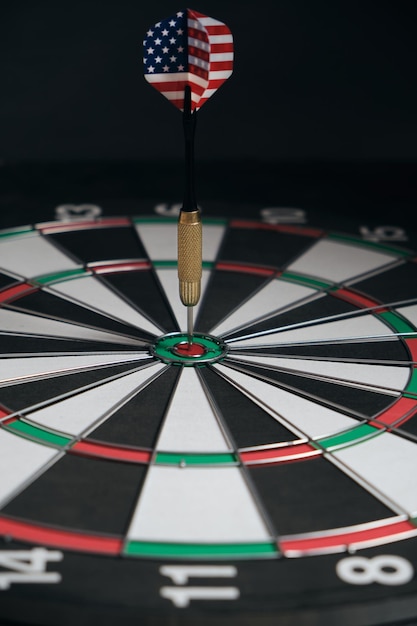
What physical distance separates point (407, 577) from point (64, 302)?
170cm

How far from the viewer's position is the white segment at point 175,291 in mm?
3371

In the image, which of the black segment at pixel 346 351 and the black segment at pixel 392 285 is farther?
the black segment at pixel 392 285

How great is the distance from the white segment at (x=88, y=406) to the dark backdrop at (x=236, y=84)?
2691 millimetres

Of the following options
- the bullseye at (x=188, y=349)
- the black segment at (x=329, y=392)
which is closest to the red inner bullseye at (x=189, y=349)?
the bullseye at (x=188, y=349)

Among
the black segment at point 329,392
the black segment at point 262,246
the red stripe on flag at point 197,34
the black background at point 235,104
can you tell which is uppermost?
the black background at point 235,104

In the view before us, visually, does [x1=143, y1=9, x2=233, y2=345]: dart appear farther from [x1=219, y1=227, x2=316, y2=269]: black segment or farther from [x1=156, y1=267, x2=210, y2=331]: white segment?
[x1=219, y1=227, x2=316, y2=269]: black segment

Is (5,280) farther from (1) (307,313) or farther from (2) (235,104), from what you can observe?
(2) (235,104)

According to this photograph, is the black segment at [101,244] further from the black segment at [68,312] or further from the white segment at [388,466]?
the white segment at [388,466]

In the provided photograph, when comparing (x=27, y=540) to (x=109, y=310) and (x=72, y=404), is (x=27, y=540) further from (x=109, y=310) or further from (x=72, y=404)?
(x=109, y=310)

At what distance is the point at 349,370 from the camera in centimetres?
303

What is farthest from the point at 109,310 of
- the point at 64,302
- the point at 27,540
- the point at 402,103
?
the point at 402,103

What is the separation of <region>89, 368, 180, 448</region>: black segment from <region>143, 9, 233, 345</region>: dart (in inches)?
13.9

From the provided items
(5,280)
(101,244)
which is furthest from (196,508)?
(101,244)

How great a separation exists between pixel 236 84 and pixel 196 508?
3388 mm
